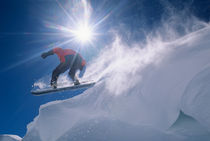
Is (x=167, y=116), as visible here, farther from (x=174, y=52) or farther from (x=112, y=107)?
(x=174, y=52)

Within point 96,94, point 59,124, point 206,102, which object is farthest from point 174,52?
point 59,124

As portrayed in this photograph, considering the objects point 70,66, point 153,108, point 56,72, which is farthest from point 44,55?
point 153,108

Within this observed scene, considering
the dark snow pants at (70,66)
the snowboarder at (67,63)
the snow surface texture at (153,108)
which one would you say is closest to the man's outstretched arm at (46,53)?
the snowboarder at (67,63)

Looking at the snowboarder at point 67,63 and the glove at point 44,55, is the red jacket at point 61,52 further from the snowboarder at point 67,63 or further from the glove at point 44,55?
the glove at point 44,55

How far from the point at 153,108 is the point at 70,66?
534 cm

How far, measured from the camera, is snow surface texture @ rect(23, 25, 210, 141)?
3.15 metres

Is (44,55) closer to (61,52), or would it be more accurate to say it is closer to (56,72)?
(61,52)

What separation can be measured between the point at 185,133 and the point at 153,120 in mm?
753

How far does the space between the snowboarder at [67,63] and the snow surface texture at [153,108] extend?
2.68m

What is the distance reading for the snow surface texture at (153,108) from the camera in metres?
3.15

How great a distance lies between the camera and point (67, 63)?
24.7 feet

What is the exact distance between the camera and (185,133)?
3.22 metres

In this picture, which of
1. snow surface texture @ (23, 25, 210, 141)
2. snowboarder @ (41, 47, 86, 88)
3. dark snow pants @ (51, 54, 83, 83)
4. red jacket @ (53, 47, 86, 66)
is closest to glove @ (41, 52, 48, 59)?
snowboarder @ (41, 47, 86, 88)

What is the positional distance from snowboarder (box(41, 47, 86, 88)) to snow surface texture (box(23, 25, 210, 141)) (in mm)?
2680
